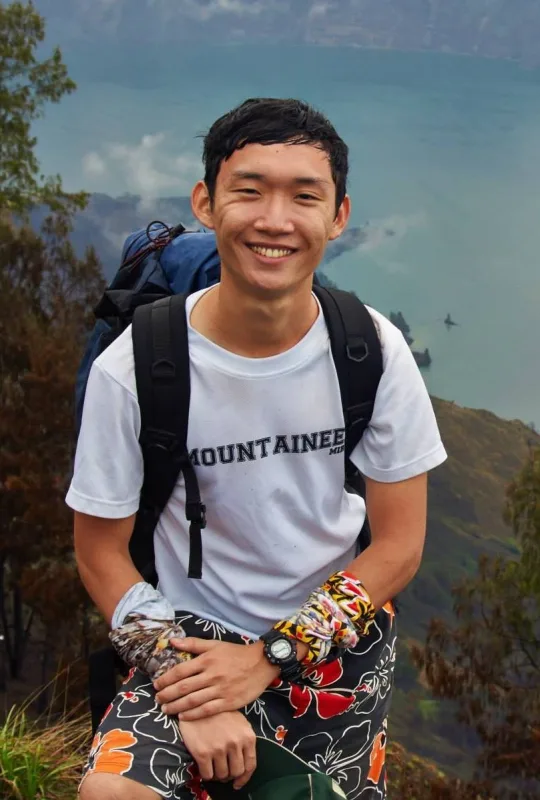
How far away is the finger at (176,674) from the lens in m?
1.45

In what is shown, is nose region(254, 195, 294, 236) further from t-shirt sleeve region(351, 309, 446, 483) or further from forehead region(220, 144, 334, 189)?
t-shirt sleeve region(351, 309, 446, 483)

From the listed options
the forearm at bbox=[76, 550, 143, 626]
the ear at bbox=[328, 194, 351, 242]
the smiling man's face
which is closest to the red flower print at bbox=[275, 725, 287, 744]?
the forearm at bbox=[76, 550, 143, 626]

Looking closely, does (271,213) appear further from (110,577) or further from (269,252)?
(110,577)

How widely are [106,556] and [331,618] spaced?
1.37ft

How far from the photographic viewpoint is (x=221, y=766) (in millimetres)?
1417

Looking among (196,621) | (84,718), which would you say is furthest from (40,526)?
(196,621)

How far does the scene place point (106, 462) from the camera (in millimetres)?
1548

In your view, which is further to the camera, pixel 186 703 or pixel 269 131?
pixel 269 131

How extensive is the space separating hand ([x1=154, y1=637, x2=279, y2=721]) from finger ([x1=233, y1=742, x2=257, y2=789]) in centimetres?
7

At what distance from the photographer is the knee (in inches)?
51.4

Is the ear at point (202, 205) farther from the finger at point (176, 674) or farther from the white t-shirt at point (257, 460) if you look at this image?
the finger at point (176, 674)

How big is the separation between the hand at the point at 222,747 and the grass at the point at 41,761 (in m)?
1.69

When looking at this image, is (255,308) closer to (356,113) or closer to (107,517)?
(107,517)

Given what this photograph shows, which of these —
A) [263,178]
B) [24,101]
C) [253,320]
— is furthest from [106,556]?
[24,101]
